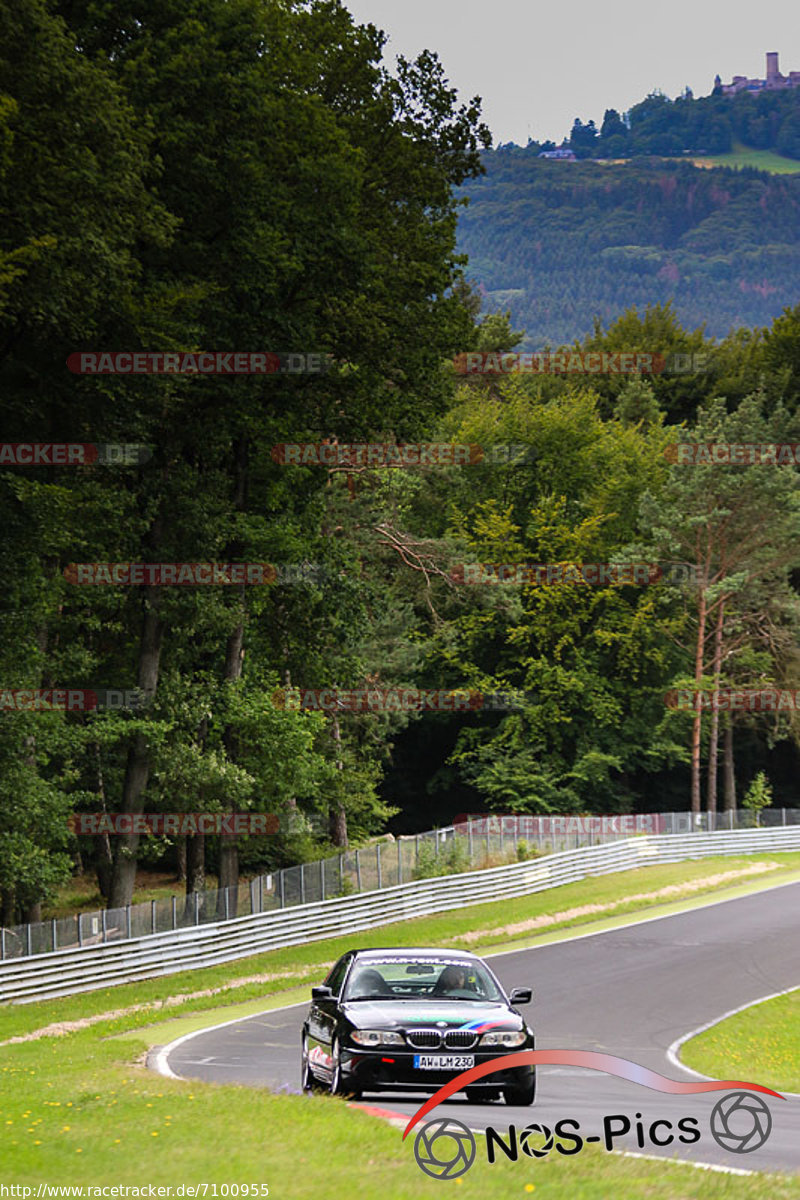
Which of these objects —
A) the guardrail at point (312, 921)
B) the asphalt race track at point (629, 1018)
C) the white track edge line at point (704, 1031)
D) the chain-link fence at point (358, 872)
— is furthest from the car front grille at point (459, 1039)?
the guardrail at point (312, 921)

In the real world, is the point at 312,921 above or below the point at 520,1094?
below

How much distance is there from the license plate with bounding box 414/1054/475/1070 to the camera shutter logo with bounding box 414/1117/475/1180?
4.70ft

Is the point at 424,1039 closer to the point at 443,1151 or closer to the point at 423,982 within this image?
the point at 423,982

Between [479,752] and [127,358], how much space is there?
145 ft

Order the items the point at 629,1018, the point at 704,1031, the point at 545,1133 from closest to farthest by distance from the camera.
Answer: the point at 545,1133
the point at 704,1031
the point at 629,1018

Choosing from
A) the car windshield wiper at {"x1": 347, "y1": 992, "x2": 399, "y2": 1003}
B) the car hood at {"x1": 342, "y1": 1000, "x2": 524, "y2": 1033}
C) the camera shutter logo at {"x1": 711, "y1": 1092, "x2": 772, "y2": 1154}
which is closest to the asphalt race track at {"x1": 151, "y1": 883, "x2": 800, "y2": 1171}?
the camera shutter logo at {"x1": 711, "y1": 1092, "x2": 772, "y2": 1154}

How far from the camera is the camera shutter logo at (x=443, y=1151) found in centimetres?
865

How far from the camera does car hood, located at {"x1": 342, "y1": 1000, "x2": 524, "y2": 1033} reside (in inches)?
473

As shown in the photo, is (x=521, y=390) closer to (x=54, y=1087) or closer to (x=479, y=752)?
(x=479, y=752)

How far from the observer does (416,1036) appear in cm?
1185

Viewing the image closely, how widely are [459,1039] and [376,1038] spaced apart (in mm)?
684

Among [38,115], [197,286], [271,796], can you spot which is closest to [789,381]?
[271,796]

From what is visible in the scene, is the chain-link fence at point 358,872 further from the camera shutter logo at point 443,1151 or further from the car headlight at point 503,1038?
the camera shutter logo at point 443,1151

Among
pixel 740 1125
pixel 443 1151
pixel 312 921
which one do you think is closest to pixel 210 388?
pixel 312 921
